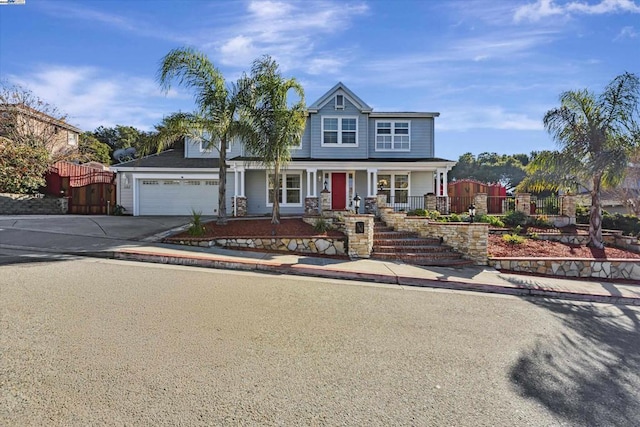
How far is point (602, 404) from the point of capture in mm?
3104

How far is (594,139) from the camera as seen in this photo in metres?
11.4

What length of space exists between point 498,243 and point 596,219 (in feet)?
13.2

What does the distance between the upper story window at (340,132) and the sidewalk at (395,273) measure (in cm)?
979

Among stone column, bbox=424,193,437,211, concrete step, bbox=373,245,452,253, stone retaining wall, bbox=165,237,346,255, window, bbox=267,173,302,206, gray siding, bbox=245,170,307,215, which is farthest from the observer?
gray siding, bbox=245,170,307,215

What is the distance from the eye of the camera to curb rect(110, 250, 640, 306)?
7.55 metres

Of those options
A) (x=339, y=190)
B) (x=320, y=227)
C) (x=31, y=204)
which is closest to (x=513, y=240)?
(x=320, y=227)

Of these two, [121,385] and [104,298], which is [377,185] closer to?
[104,298]

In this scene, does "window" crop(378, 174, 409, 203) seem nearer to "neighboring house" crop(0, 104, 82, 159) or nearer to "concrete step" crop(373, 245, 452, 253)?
"concrete step" crop(373, 245, 452, 253)

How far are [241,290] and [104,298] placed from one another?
2154 mm

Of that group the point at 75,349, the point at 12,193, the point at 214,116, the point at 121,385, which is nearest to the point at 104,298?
the point at 75,349

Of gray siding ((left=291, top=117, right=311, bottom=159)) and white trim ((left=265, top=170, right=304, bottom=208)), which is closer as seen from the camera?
white trim ((left=265, top=170, right=304, bottom=208))

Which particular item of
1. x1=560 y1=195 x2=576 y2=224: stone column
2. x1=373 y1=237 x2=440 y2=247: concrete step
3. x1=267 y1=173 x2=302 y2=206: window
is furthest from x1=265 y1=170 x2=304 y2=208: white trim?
x1=560 y1=195 x2=576 y2=224: stone column

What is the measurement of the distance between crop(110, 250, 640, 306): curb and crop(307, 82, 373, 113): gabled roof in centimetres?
1153

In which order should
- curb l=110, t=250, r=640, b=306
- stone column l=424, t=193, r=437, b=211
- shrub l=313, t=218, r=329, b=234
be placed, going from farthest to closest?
stone column l=424, t=193, r=437, b=211
shrub l=313, t=218, r=329, b=234
curb l=110, t=250, r=640, b=306
